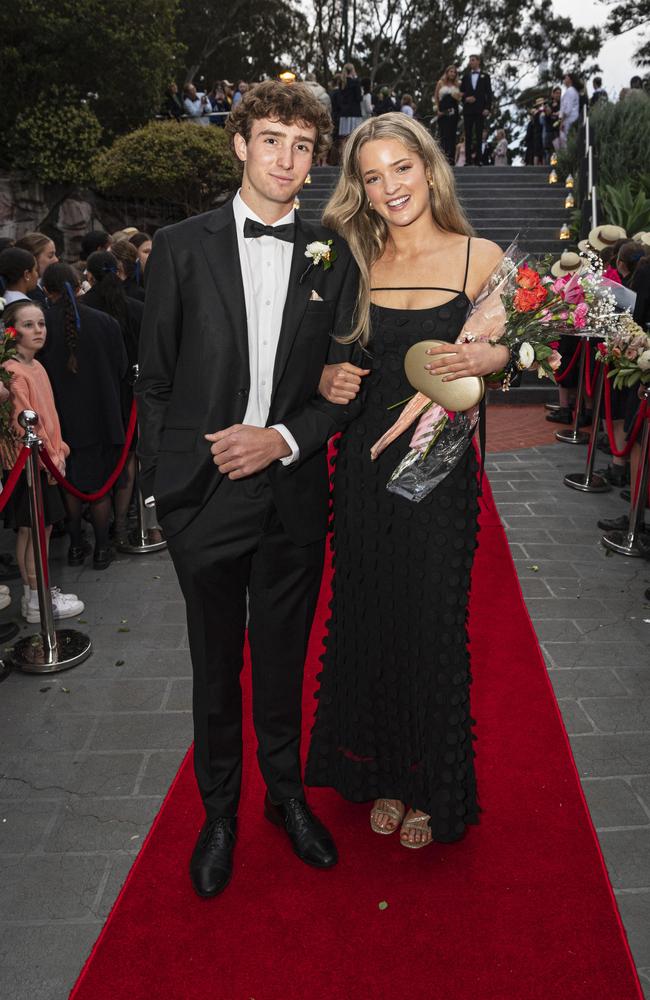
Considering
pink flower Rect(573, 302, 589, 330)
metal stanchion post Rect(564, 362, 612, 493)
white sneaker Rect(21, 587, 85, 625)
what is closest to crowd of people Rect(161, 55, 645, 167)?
metal stanchion post Rect(564, 362, 612, 493)

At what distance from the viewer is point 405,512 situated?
267 cm

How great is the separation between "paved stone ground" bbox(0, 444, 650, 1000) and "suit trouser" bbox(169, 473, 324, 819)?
564 millimetres

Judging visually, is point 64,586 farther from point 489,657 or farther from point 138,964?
point 138,964

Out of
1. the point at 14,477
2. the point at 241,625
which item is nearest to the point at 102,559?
the point at 14,477

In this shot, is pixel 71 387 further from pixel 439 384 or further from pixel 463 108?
pixel 463 108

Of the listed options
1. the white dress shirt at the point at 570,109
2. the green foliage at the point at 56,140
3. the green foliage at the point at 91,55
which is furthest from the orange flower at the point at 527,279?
the white dress shirt at the point at 570,109

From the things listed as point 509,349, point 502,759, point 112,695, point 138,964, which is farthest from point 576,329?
point 112,695

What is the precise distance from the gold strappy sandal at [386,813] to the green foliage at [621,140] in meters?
14.2

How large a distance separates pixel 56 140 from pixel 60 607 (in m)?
14.1

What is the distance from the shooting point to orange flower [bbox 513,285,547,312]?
96.5 inches

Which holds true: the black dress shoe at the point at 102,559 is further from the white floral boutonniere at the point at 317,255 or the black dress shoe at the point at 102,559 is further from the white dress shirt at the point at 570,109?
the white dress shirt at the point at 570,109

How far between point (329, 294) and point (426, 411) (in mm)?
473

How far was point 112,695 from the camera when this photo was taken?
399 cm

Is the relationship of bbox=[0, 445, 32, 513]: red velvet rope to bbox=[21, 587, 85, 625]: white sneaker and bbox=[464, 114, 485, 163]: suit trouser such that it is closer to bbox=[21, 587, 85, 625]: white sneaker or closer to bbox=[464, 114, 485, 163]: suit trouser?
bbox=[21, 587, 85, 625]: white sneaker
